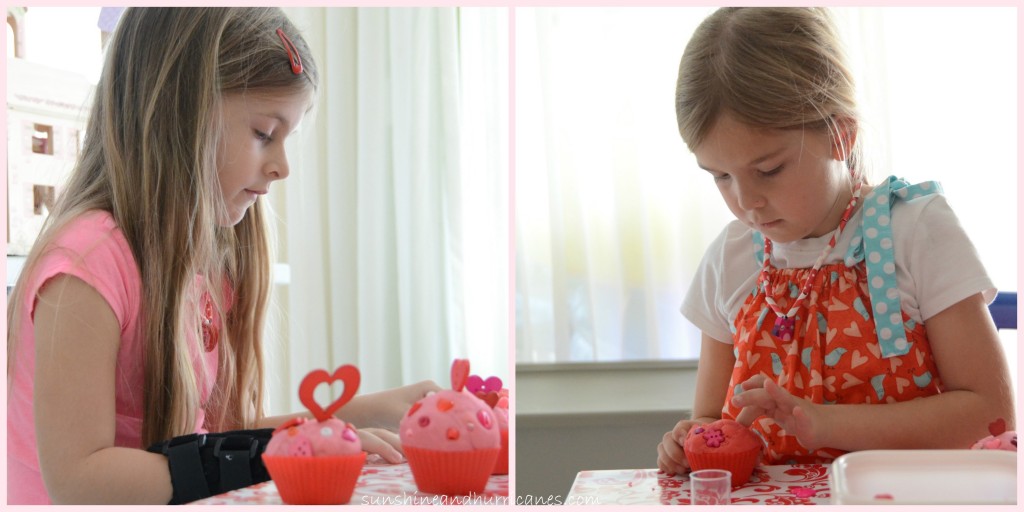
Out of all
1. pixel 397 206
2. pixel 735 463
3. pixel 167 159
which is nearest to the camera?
pixel 735 463

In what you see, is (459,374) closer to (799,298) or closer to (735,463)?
(735,463)

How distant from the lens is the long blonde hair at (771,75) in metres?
0.85

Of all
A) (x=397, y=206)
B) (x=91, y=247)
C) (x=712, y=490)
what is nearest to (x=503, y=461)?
(x=712, y=490)

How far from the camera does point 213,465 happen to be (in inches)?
25.8

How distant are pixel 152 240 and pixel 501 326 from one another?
113cm

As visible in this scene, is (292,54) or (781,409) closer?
(781,409)

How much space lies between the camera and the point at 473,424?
63 centimetres

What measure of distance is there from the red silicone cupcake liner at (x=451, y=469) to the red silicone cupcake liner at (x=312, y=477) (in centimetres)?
5

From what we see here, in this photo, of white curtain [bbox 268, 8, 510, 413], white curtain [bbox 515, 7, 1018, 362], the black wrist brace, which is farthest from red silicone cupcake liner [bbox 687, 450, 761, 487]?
white curtain [bbox 268, 8, 510, 413]

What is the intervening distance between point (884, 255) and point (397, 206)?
4.04 ft

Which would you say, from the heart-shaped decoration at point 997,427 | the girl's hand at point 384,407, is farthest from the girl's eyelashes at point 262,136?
the heart-shaped decoration at point 997,427

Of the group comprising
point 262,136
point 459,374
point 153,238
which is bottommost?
point 459,374

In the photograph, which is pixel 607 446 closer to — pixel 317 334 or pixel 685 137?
pixel 317 334

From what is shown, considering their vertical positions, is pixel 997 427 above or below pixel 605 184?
below
